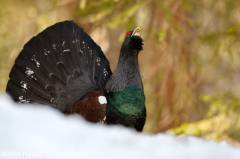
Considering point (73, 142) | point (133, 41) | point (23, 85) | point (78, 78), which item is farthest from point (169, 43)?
point (73, 142)

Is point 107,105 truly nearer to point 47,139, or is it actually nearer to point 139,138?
point 139,138

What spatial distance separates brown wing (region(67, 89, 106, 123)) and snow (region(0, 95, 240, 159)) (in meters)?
1.76

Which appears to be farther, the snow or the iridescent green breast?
the iridescent green breast

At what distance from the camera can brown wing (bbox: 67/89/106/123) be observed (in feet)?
8.77

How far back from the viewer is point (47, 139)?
2.53 feet

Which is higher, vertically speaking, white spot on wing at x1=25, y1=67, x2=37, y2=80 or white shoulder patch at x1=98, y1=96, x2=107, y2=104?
white spot on wing at x1=25, y1=67, x2=37, y2=80

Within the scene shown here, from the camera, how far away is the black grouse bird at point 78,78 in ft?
8.41

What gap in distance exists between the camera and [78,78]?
335 centimetres

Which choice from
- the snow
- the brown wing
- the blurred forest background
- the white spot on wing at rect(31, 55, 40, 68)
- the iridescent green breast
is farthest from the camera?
the blurred forest background

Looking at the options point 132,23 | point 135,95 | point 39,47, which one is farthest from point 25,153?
point 132,23

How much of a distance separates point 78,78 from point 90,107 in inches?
27.3

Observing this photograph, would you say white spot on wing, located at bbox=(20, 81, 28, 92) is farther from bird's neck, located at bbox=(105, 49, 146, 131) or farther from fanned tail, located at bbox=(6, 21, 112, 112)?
bird's neck, located at bbox=(105, 49, 146, 131)

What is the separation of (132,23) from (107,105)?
2.21m

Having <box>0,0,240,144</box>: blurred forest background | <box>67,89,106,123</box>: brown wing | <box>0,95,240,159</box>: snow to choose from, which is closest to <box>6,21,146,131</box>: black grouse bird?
<box>67,89,106,123</box>: brown wing
